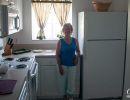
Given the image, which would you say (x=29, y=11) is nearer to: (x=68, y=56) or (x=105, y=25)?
(x=68, y=56)

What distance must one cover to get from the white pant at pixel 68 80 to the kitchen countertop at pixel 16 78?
119cm

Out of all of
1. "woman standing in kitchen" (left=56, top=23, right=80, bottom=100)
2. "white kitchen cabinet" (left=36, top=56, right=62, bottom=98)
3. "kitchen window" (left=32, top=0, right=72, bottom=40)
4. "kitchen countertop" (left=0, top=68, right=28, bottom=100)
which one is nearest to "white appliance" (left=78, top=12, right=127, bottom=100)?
"woman standing in kitchen" (left=56, top=23, right=80, bottom=100)

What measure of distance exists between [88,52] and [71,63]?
37cm

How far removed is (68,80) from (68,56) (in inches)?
16.3

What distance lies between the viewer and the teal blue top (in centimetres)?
367

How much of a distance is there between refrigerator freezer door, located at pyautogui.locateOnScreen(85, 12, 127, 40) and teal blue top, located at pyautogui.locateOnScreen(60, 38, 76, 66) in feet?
1.06

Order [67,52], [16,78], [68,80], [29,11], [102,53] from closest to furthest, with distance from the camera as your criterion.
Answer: [16,78]
[67,52]
[68,80]
[102,53]
[29,11]

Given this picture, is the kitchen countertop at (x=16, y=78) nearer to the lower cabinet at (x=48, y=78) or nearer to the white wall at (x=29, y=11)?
the lower cabinet at (x=48, y=78)

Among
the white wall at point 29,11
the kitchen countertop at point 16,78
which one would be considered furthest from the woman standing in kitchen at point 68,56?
the kitchen countertop at point 16,78

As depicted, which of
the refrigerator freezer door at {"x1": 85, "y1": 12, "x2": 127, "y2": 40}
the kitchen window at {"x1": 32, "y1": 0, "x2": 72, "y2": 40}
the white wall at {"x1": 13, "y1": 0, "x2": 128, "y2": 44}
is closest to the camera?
the refrigerator freezer door at {"x1": 85, "y1": 12, "x2": 127, "y2": 40}

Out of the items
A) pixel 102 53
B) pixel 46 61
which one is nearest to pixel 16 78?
pixel 46 61

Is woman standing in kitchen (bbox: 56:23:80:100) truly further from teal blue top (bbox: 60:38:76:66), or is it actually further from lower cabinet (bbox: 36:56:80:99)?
lower cabinet (bbox: 36:56:80:99)

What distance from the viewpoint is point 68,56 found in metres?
3.68

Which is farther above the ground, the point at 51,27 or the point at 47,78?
the point at 51,27
